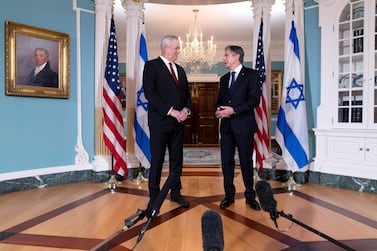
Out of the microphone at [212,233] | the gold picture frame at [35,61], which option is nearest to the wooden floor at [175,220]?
the microphone at [212,233]

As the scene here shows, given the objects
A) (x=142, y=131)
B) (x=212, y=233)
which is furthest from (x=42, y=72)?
(x=212, y=233)

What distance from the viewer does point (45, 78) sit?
146 inches

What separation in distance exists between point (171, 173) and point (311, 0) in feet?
10.4

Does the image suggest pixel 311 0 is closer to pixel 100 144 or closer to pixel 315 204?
pixel 315 204

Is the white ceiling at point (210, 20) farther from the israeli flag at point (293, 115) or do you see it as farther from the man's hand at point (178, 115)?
the man's hand at point (178, 115)

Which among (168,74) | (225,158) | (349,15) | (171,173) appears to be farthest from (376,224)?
(349,15)

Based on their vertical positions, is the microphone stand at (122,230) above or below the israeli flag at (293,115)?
below

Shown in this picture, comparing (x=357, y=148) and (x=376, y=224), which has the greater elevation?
(x=357, y=148)

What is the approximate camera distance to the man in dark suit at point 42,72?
3627 mm

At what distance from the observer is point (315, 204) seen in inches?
116

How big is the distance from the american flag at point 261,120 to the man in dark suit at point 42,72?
2649 millimetres

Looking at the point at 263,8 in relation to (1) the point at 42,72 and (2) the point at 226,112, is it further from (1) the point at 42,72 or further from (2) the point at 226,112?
(1) the point at 42,72

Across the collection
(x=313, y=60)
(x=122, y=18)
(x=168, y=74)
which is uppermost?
(x=122, y=18)

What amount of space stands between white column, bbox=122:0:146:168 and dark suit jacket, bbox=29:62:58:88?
3.08ft
